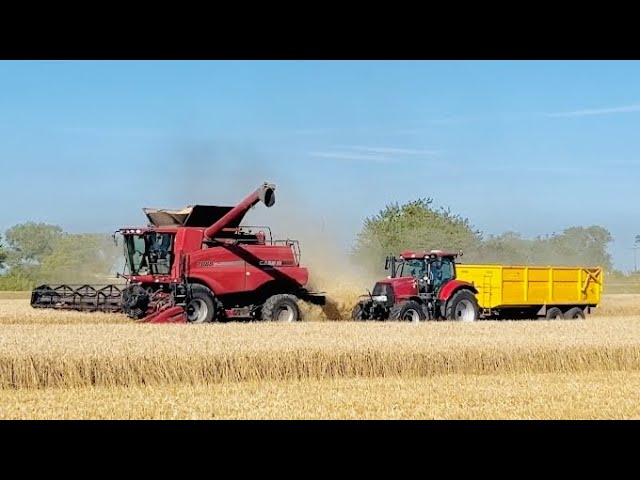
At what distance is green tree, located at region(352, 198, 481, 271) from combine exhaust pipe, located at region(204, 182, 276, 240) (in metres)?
18.0

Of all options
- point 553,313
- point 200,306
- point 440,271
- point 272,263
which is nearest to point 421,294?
point 440,271

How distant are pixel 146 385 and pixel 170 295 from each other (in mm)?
7560

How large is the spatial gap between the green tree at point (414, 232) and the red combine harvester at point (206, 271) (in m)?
17.4

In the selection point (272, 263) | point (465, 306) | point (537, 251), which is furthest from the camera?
point (537, 251)

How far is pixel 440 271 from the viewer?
2012 centimetres

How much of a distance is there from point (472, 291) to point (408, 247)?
809 inches

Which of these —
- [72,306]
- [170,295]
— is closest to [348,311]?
[170,295]

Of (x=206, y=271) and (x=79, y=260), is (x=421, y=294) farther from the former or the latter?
(x=79, y=260)

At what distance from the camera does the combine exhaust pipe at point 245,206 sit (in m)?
19.3

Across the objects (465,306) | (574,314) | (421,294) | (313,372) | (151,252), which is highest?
(151,252)

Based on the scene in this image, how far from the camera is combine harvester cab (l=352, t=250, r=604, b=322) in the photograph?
1964 cm

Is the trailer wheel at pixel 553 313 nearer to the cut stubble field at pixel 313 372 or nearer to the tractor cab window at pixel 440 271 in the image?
the tractor cab window at pixel 440 271

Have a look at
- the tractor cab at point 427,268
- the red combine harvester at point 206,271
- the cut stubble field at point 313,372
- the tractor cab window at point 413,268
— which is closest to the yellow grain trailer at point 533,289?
the tractor cab at point 427,268
